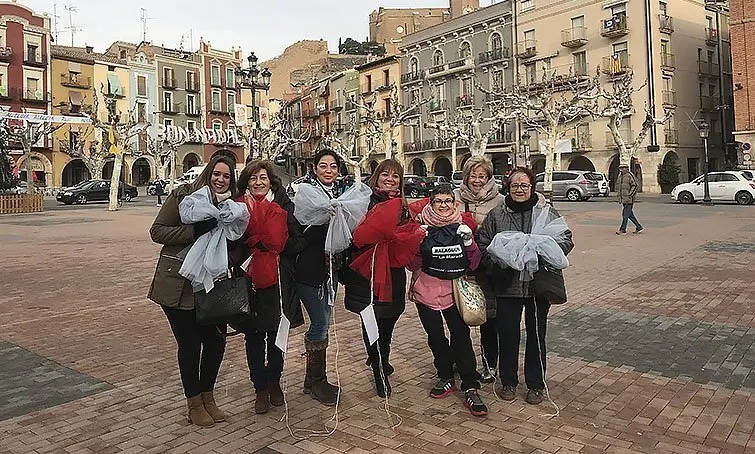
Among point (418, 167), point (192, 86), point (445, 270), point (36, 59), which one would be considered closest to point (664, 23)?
point (418, 167)

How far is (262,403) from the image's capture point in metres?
4.48

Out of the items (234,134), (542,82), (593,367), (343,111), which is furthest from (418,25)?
(593,367)

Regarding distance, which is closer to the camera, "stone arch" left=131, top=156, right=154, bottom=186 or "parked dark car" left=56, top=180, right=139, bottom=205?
"parked dark car" left=56, top=180, right=139, bottom=205

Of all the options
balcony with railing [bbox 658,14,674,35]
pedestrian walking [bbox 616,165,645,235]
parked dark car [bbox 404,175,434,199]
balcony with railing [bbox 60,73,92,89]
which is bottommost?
pedestrian walking [bbox 616,165,645,235]

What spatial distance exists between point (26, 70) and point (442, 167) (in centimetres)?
3337

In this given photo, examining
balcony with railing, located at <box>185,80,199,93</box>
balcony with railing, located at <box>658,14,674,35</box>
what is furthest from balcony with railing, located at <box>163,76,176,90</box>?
balcony with railing, located at <box>658,14,674,35</box>

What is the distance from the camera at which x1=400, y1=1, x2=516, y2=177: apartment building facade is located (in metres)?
48.4

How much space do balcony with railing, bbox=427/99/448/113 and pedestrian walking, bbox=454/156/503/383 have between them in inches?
1894

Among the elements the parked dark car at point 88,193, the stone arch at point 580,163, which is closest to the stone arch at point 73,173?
the parked dark car at point 88,193

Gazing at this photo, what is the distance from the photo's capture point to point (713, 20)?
45250 millimetres

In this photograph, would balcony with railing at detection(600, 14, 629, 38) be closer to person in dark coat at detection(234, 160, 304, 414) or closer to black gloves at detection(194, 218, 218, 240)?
person in dark coat at detection(234, 160, 304, 414)

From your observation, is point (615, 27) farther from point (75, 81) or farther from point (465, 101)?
point (75, 81)

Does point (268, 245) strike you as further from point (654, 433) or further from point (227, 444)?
point (654, 433)

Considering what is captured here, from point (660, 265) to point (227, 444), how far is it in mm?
8752
